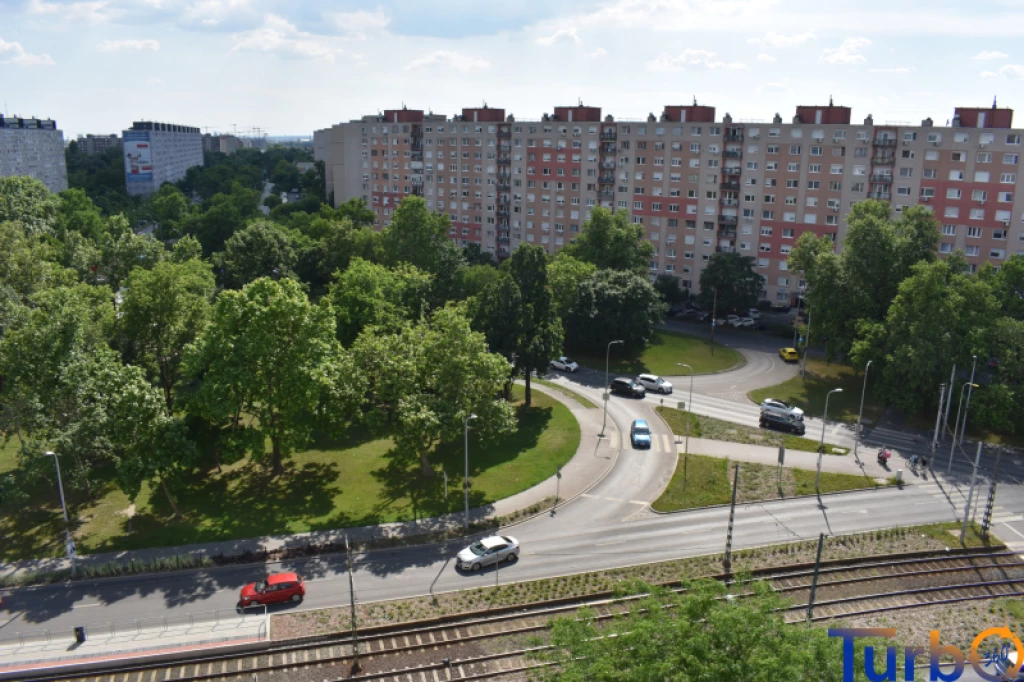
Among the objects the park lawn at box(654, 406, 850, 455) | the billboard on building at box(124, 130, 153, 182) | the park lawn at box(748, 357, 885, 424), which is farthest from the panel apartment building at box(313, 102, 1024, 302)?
the billboard on building at box(124, 130, 153, 182)

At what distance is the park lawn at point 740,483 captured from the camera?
47.2 m

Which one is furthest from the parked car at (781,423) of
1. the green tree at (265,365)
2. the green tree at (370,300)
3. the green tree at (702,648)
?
the green tree at (702,648)

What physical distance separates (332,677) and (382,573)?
806 centimetres

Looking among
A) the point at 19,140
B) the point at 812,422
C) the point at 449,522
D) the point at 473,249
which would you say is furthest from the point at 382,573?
the point at 19,140

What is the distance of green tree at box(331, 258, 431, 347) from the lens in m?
63.0

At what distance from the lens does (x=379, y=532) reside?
1689 inches

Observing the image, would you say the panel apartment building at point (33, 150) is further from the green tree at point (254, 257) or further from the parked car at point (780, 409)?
the parked car at point (780, 409)

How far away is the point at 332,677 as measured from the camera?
31.3 m

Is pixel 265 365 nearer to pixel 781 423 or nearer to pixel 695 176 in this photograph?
pixel 781 423

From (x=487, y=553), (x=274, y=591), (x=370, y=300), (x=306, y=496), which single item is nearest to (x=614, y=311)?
(x=370, y=300)

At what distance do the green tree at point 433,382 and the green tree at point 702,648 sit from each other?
80.4ft

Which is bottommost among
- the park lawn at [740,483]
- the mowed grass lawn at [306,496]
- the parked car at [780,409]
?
the mowed grass lawn at [306,496]

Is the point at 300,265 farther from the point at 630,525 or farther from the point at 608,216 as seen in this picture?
the point at 630,525

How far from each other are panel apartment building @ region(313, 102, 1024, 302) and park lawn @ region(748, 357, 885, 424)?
25.2 metres
